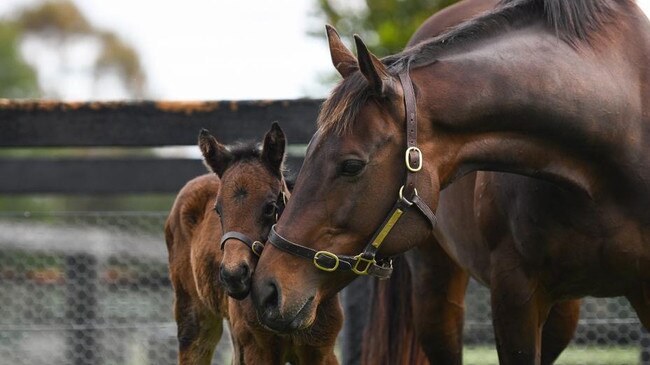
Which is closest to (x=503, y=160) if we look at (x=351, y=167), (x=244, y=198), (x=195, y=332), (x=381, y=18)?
(x=351, y=167)

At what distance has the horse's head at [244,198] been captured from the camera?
3.42m

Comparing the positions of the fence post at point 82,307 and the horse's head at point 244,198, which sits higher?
the horse's head at point 244,198

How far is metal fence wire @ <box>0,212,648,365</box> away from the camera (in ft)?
18.4

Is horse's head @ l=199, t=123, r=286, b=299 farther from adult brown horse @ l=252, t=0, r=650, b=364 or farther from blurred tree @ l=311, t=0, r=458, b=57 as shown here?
blurred tree @ l=311, t=0, r=458, b=57

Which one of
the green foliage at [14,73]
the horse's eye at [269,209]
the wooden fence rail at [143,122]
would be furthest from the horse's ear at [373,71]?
the green foliage at [14,73]

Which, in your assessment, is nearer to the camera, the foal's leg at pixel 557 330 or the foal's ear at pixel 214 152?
the foal's ear at pixel 214 152

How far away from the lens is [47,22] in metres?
41.2

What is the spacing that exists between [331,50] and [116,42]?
38.0 metres

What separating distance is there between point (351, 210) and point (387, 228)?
108mm

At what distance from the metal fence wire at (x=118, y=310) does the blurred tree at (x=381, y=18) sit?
304cm

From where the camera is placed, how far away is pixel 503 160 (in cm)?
301

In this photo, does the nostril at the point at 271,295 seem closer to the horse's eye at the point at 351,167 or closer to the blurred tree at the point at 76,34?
the horse's eye at the point at 351,167

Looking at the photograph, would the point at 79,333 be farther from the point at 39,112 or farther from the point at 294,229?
the point at 294,229

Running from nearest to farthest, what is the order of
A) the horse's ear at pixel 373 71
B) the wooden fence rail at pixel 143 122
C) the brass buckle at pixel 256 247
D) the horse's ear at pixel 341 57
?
the horse's ear at pixel 373 71 → the horse's ear at pixel 341 57 → the brass buckle at pixel 256 247 → the wooden fence rail at pixel 143 122
